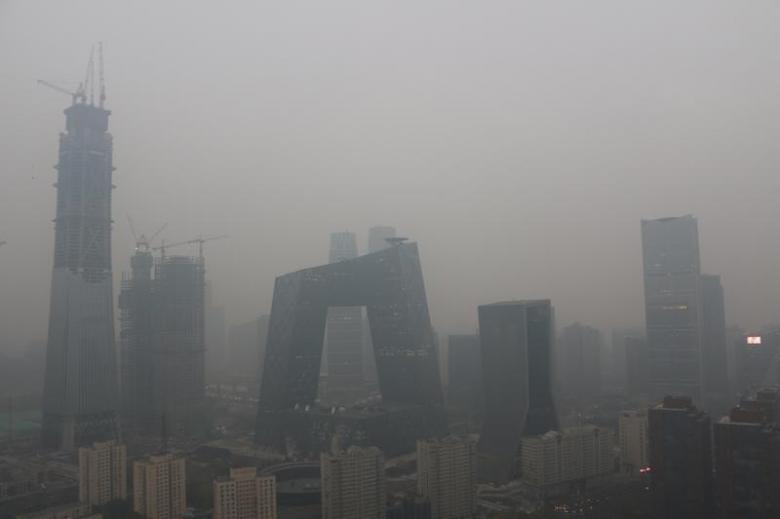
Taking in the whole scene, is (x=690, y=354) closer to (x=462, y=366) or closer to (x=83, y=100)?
(x=462, y=366)

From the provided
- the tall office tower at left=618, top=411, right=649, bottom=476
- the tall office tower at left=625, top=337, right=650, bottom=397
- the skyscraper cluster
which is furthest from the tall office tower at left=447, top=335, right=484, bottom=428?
the tall office tower at left=618, top=411, right=649, bottom=476

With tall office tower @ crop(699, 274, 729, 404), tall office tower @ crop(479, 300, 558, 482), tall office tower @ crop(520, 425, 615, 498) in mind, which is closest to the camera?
tall office tower @ crop(520, 425, 615, 498)

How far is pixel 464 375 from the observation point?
20250 millimetres

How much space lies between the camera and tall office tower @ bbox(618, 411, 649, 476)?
1267 centimetres

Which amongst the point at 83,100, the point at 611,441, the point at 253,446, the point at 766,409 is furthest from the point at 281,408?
the point at 766,409

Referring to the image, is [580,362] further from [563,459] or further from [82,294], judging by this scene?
[82,294]

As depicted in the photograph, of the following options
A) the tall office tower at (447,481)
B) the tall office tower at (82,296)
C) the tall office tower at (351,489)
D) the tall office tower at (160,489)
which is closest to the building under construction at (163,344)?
the tall office tower at (82,296)

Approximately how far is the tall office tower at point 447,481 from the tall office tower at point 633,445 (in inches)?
140

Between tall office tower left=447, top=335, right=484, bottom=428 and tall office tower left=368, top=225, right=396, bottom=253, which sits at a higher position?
tall office tower left=368, top=225, right=396, bottom=253

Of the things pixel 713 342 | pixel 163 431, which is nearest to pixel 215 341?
pixel 163 431

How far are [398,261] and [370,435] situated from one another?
3979 mm

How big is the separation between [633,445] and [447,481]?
13.7ft

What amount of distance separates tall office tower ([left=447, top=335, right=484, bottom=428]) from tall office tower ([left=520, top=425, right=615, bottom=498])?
5653mm

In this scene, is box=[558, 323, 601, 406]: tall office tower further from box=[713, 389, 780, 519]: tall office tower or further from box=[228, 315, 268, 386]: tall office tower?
box=[713, 389, 780, 519]: tall office tower
